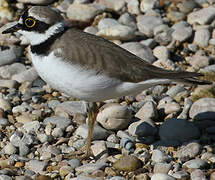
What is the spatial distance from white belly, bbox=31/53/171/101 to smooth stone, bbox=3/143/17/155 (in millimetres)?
1048

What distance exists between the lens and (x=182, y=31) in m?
7.97

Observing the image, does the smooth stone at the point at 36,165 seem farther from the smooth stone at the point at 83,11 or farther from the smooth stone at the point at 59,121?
the smooth stone at the point at 83,11

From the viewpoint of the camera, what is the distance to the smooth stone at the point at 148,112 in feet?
20.0

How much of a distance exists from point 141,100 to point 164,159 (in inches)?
60.5

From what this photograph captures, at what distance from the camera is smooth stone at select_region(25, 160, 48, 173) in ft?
16.8

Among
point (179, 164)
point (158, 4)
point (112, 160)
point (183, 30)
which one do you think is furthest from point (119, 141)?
point (158, 4)

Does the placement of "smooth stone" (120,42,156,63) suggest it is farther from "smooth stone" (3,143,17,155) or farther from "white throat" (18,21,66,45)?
"smooth stone" (3,143,17,155)

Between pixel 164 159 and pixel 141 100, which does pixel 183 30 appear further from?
pixel 164 159

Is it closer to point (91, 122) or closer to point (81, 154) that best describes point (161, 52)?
point (91, 122)

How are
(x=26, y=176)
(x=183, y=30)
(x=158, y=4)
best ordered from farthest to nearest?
1. (x=158, y=4)
2. (x=183, y=30)
3. (x=26, y=176)

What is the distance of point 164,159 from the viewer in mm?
5207

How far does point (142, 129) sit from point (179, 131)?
1.45 ft

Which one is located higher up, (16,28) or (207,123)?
(16,28)

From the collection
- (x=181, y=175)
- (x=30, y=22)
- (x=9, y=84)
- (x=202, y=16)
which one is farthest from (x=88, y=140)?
(x=202, y=16)
